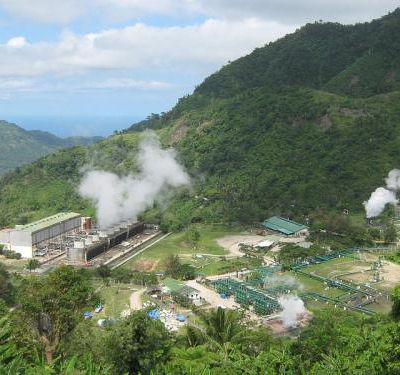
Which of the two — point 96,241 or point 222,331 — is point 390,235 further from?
point 222,331

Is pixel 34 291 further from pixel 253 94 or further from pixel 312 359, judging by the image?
pixel 253 94

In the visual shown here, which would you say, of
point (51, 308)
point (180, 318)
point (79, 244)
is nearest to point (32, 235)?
point (79, 244)

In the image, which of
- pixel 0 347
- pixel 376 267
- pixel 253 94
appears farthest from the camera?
pixel 253 94

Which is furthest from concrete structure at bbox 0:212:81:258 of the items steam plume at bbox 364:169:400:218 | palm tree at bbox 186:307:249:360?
palm tree at bbox 186:307:249:360

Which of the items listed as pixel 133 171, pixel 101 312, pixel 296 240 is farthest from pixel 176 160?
pixel 101 312

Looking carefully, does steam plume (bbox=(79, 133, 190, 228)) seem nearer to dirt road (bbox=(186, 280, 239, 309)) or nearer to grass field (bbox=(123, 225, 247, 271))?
grass field (bbox=(123, 225, 247, 271))
